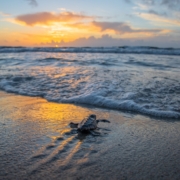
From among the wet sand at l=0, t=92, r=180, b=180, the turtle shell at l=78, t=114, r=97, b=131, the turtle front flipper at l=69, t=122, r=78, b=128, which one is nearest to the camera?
the wet sand at l=0, t=92, r=180, b=180

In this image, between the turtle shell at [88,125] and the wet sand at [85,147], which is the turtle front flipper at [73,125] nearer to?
the wet sand at [85,147]

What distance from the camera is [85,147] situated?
107 inches

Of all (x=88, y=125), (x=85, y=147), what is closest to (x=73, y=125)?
(x=88, y=125)

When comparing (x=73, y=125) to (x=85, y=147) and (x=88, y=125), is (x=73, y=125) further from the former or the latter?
(x=85, y=147)

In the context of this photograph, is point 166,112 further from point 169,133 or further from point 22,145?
point 22,145

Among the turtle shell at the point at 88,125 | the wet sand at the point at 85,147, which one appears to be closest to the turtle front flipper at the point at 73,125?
the wet sand at the point at 85,147

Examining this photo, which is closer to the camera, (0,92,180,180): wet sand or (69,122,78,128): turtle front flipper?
(0,92,180,180): wet sand

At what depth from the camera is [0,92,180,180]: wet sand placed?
2.16 m

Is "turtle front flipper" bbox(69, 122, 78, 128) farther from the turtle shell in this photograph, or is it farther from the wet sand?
the turtle shell

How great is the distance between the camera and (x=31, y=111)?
4.25 meters

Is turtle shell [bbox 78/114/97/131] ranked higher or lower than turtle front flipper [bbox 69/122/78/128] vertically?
higher

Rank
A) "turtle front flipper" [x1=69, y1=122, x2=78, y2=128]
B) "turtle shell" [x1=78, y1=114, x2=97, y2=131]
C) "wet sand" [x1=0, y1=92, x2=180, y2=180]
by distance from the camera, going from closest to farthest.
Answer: "wet sand" [x1=0, y1=92, x2=180, y2=180] → "turtle shell" [x1=78, y1=114, x2=97, y2=131] → "turtle front flipper" [x1=69, y1=122, x2=78, y2=128]

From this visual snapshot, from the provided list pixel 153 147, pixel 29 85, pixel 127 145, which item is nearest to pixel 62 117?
pixel 127 145

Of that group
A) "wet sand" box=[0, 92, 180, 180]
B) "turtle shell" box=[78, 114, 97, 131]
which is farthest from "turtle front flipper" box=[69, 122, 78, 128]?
"turtle shell" box=[78, 114, 97, 131]
